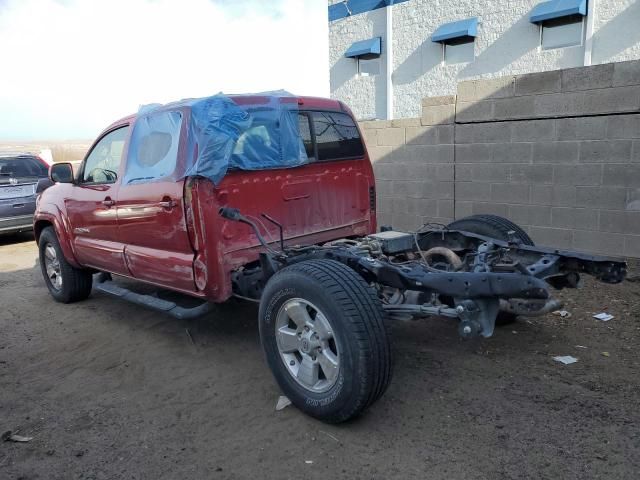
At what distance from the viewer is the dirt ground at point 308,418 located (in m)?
3.02

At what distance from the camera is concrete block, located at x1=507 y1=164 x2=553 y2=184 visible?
21.3 feet

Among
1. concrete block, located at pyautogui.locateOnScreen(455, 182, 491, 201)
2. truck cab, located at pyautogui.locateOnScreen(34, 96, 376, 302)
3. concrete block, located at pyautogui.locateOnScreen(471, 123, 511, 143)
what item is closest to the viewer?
truck cab, located at pyautogui.locateOnScreen(34, 96, 376, 302)

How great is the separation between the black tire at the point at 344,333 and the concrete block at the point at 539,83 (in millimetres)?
4227

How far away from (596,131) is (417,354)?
3498mm

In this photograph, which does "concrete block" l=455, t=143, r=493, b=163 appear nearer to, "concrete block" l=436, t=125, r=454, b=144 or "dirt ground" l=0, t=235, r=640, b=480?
"concrete block" l=436, t=125, r=454, b=144

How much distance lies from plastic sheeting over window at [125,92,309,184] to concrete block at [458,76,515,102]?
328 cm

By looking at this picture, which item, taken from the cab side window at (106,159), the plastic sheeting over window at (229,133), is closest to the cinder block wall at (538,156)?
the plastic sheeting over window at (229,133)

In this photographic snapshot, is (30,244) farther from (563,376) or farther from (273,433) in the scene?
(563,376)

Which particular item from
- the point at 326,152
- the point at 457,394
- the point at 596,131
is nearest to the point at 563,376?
the point at 457,394

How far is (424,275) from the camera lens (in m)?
3.38

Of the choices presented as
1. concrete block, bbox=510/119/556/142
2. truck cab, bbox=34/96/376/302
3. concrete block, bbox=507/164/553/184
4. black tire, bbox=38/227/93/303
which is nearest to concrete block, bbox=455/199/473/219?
concrete block, bbox=507/164/553/184

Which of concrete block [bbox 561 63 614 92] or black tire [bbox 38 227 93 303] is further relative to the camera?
black tire [bbox 38 227 93 303]

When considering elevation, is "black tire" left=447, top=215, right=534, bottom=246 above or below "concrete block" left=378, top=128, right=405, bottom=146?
below

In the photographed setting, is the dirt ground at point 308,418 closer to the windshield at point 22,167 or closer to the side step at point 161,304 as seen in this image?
the side step at point 161,304
